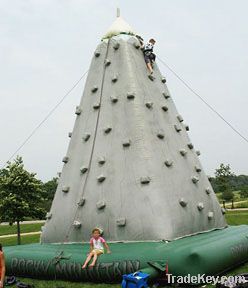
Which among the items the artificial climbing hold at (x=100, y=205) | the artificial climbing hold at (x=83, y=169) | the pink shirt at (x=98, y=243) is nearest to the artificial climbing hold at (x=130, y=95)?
the artificial climbing hold at (x=83, y=169)

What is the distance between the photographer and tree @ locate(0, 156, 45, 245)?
77.4 ft

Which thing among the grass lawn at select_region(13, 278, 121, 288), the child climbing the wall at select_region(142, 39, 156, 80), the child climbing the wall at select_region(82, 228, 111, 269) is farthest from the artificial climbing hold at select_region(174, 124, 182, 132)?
the grass lawn at select_region(13, 278, 121, 288)

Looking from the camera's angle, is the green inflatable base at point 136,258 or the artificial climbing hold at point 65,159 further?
the artificial climbing hold at point 65,159

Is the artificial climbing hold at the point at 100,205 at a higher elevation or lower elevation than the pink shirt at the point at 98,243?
higher

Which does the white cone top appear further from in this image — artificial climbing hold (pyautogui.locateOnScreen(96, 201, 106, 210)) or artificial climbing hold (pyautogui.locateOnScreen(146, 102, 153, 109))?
artificial climbing hold (pyautogui.locateOnScreen(96, 201, 106, 210))

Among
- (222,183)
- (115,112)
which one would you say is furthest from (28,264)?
(222,183)

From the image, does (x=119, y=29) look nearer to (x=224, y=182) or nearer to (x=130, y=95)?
(x=130, y=95)

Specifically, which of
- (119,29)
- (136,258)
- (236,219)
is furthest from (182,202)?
(236,219)

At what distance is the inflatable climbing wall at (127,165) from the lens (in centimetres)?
1092

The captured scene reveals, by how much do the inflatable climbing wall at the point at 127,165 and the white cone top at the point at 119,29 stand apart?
60mm

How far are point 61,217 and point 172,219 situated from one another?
3.37 meters

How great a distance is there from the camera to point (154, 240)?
10359mm

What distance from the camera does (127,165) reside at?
11.5 m

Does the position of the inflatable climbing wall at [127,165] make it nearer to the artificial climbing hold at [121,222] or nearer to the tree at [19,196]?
the artificial climbing hold at [121,222]
